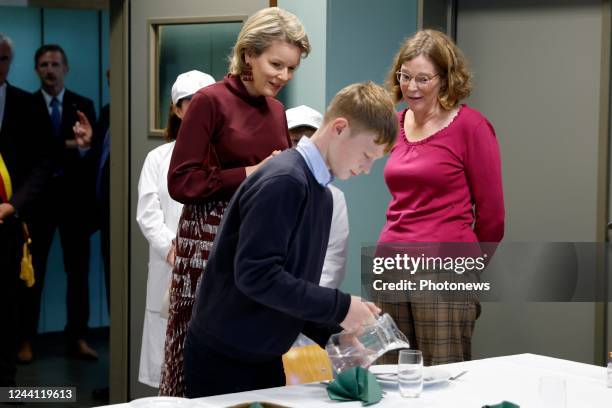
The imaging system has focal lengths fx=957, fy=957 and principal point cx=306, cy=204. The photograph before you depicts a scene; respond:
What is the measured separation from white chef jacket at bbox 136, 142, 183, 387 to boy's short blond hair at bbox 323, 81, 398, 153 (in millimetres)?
2043

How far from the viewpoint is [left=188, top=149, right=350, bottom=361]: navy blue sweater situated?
7.14 ft

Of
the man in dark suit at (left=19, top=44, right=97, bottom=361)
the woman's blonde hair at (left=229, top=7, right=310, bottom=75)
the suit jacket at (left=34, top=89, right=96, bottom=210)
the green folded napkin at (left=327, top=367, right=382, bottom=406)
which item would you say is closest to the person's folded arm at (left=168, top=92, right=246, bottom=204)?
the woman's blonde hair at (left=229, top=7, right=310, bottom=75)

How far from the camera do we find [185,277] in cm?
292

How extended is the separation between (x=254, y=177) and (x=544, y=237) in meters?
2.52

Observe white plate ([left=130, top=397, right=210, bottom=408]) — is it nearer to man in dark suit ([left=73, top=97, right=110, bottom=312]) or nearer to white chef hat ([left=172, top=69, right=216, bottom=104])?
white chef hat ([left=172, top=69, right=216, bottom=104])

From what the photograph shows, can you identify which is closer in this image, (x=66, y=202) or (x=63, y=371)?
(x=63, y=371)

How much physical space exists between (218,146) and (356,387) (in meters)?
1.06

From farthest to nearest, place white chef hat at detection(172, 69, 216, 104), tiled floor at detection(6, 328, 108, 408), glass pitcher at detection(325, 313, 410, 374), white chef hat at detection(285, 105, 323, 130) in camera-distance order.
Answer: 1. tiled floor at detection(6, 328, 108, 408)
2. white chef hat at detection(172, 69, 216, 104)
3. white chef hat at detection(285, 105, 323, 130)
4. glass pitcher at detection(325, 313, 410, 374)

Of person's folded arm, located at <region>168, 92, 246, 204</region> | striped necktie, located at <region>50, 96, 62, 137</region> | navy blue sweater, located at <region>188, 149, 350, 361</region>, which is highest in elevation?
striped necktie, located at <region>50, 96, 62, 137</region>

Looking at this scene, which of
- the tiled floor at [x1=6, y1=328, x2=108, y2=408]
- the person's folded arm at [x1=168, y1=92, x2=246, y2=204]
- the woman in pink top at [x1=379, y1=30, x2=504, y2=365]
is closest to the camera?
the person's folded arm at [x1=168, y1=92, x2=246, y2=204]

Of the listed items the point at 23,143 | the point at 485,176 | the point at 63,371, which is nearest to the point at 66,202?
the point at 23,143

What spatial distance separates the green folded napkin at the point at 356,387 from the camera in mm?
2145

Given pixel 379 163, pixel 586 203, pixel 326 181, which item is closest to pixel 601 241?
pixel 586 203

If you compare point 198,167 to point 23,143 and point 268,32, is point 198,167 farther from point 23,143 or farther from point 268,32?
point 23,143
